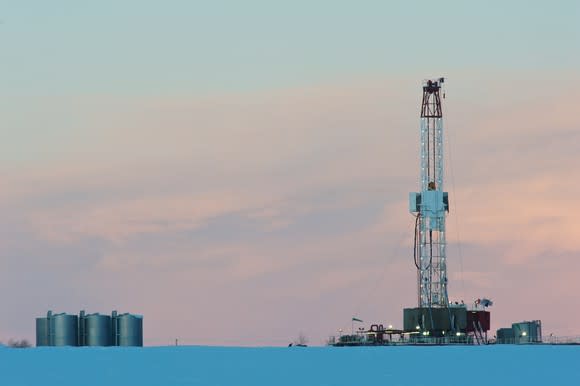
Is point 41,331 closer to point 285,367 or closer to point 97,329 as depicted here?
point 97,329

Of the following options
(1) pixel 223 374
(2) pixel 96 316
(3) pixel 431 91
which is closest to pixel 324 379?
(1) pixel 223 374

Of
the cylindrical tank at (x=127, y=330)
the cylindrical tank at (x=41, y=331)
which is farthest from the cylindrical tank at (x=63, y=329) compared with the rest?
the cylindrical tank at (x=127, y=330)

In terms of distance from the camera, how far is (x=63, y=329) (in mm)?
145500

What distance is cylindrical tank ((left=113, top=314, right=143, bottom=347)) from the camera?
5699 inches

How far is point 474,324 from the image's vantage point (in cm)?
18275

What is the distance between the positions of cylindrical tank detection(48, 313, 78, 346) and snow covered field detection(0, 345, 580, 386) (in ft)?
18.9

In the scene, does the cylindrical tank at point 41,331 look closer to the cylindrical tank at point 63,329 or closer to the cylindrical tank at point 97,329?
the cylindrical tank at point 63,329

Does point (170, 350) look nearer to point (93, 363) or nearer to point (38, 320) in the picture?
point (38, 320)

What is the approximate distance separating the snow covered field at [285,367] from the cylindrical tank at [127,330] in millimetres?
2673

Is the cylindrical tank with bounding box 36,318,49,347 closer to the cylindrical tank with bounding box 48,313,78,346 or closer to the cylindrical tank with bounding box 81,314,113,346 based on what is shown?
the cylindrical tank with bounding box 48,313,78,346

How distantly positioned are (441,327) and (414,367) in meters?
47.3

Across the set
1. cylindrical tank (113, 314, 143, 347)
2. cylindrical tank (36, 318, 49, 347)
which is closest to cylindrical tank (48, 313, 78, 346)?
cylindrical tank (36, 318, 49, 347)

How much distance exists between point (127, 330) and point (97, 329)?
3.54 meters

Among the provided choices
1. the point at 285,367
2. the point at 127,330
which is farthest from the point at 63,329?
the point at 285,367
